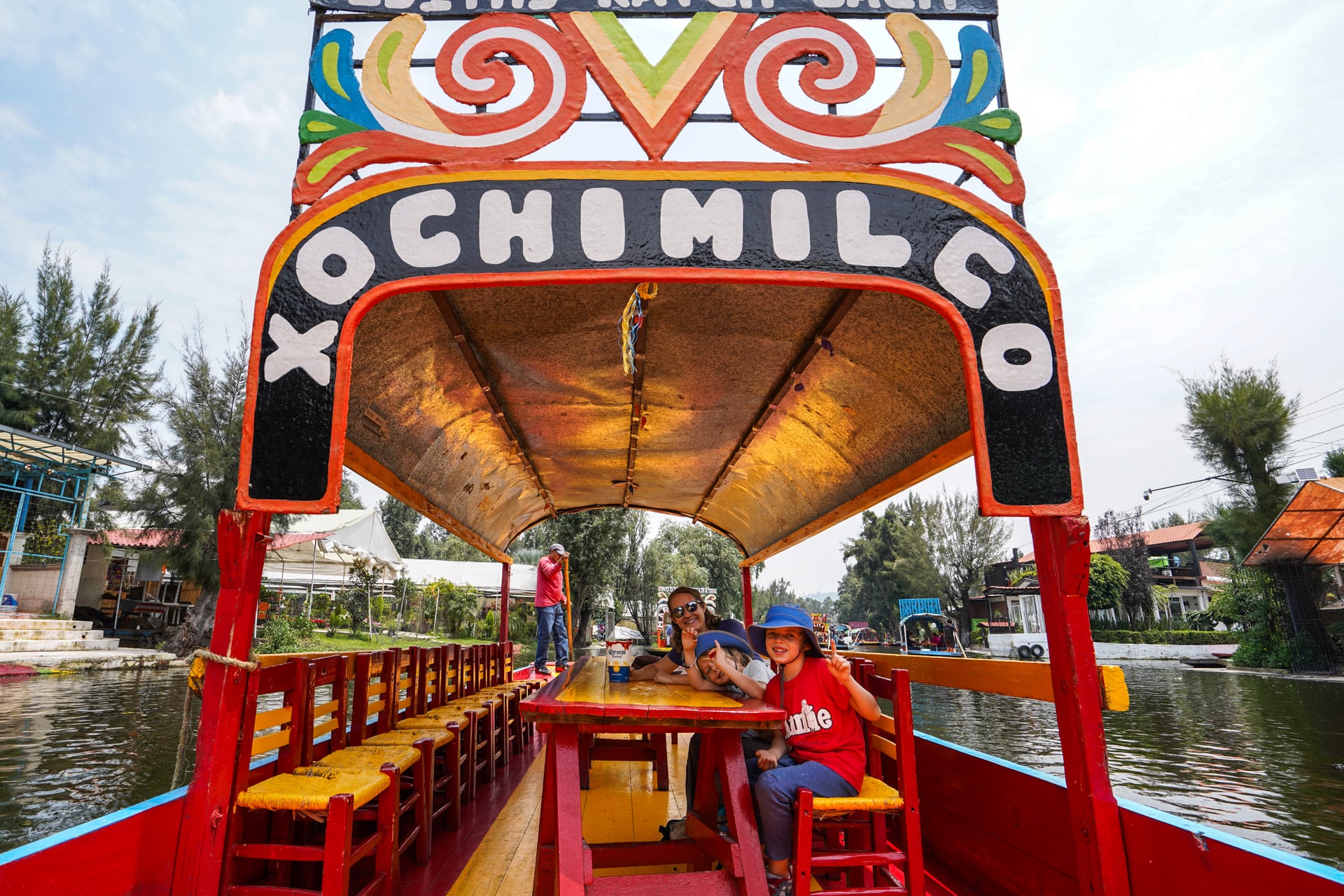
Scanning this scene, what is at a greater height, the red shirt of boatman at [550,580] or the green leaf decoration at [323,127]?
the green leaf decoration at [323,127]

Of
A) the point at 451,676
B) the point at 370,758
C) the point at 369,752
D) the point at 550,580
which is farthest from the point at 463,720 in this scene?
the point at 550,580

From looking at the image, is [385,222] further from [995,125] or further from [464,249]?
[995,125]

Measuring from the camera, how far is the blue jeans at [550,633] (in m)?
7.39

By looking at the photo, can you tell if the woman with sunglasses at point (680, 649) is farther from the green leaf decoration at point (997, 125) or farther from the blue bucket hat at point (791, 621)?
the green leaf decoration at point (997, 125)

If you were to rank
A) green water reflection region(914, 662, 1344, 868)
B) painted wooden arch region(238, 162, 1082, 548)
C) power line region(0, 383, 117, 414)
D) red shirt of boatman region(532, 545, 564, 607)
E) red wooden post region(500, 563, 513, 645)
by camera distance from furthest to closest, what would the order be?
power line region(0, 383, 117, 414)
red wooden post region(500, 563, 513, 645)
red shirt of boatman region(532, 545, 564, 607)
green water reflection region(914, 662, 1344, 868)
painted wooden arch region(238, 162, 1082, 548)

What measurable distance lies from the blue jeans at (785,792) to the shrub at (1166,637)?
1102 inches

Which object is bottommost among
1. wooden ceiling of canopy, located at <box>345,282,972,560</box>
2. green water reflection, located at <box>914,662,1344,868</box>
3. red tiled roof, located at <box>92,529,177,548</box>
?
green water reflection, located at <box>914,662,1344,868</box>

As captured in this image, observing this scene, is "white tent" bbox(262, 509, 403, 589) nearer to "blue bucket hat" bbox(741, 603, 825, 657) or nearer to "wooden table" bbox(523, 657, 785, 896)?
"wooden table" bbox(523, 657, 785, 896)

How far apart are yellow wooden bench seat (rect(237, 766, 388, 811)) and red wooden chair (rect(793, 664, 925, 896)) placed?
154 cm

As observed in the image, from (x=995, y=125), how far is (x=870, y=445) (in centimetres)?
224

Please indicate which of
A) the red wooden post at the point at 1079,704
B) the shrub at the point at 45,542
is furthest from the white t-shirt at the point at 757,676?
the shrub at the point at 45,542

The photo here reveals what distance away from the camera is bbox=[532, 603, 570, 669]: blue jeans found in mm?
7387

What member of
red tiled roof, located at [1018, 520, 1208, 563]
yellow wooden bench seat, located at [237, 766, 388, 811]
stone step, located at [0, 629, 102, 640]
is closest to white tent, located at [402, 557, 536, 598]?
stone step, located at [0, 629, 102, 640]

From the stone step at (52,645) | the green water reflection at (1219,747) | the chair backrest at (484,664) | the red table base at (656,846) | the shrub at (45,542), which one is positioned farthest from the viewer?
the shrub at (45,542)
